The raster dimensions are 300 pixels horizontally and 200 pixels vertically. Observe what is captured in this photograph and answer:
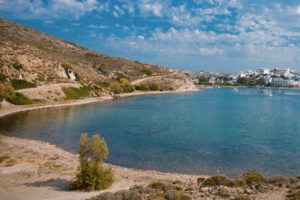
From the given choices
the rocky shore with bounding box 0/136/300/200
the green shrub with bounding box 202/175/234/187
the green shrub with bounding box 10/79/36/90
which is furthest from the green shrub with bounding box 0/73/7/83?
the green shrub with bounding box 202/175/234/187

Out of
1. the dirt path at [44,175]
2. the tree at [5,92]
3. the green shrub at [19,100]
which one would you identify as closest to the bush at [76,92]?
the green shrub at [19,100]

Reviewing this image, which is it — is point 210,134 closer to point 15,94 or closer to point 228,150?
point 228,150

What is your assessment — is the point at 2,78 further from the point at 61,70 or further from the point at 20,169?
the point at 20,169

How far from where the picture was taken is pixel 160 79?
177875 millimetres

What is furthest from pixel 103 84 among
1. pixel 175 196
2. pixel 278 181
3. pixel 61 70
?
pixel 175 196

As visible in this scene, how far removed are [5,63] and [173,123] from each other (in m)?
55.9

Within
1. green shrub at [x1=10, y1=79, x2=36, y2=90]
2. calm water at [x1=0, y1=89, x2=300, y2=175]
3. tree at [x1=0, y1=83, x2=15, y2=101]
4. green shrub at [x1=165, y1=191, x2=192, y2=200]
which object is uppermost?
green shrub at [x1=10, y1=79, x2=36, y2=90]

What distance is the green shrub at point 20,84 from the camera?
297ft

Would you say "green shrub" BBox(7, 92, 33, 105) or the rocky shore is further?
"green shrub" BBox(7, 92, 33, 105)

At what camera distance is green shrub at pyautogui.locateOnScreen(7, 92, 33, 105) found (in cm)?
7980

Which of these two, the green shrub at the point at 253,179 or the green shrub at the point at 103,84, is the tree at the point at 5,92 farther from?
the green shrub at the point at 253,179

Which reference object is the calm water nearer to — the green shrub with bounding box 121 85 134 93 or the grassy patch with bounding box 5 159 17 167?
the grassy patch with bounding box 5 159 17 167

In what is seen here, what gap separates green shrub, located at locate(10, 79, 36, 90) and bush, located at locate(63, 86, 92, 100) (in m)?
9.91

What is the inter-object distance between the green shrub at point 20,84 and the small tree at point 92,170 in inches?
2740
